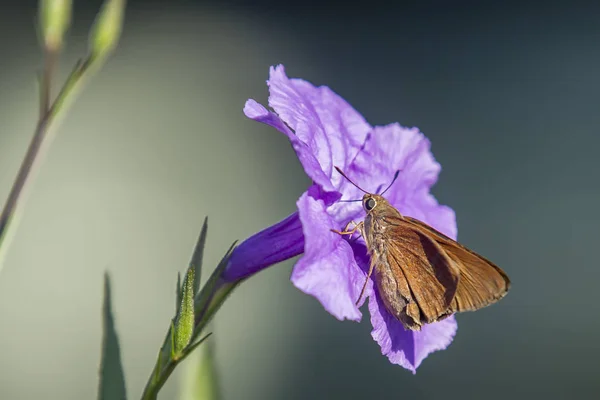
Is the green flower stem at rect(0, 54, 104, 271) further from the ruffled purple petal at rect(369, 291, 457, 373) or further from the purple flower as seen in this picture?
the ruffled purple petal at rect(369, 291, 457, 373)

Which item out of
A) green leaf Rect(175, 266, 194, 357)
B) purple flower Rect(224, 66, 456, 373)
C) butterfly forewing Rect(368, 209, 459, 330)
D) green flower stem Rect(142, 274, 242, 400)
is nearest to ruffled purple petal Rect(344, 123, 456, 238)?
purple flower Rect(224, 66, 456, 373)

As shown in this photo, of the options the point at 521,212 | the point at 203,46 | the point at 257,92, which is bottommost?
the point at 521,212

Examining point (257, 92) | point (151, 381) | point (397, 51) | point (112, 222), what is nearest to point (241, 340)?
point (112, 222)

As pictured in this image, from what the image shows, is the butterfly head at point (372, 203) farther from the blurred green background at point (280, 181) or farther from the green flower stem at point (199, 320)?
the blurred green background at point (280, 181)

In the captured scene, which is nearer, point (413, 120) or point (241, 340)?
point (241, 340)

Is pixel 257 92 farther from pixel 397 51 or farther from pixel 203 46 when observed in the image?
pixel 397 51

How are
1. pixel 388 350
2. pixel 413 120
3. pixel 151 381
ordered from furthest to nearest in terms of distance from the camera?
1. pixel 413 120
2. pixel 388 350
3. pixel 151 381

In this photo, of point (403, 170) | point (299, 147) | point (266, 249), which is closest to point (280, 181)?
point (403, 170)
